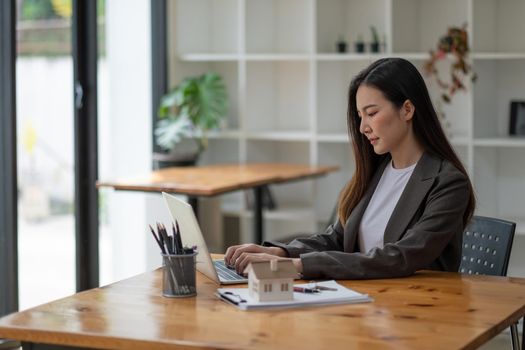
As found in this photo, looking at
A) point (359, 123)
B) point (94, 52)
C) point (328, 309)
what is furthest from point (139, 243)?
point (328, 309)

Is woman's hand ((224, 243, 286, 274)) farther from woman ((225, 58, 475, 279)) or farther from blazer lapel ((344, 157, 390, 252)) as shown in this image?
blazer lapel ((344, 157, 390, 252))

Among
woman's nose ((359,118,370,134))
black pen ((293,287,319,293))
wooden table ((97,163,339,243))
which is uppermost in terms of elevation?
woman's nose ((359,118,370,134))

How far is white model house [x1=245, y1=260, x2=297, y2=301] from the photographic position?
242 centimetres

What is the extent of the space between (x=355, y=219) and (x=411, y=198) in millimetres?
236

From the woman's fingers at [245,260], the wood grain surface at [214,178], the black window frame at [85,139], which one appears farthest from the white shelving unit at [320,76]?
the woman's fingers at [245,260]

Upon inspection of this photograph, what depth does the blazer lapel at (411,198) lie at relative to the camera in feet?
9.51

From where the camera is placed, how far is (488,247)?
3.14 m

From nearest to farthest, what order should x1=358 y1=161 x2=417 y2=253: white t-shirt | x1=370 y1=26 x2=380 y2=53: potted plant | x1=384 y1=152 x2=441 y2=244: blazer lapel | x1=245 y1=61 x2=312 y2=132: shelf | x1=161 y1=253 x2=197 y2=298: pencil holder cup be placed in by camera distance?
x1=161 y1=253 x2=197 y2=298: pencil holder cup, x1=384 y1=152 x2=441 y2=244: blazer lapel, x1=358 y1=161 x2=417 y2=253: white t-shirt, x1=370 y1=26 x2=380 y2=53: potted plant, x1=245 y1=61 x2=312 y2=132: shelf

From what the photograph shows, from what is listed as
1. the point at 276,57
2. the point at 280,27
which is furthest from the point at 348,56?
the point at 280,27

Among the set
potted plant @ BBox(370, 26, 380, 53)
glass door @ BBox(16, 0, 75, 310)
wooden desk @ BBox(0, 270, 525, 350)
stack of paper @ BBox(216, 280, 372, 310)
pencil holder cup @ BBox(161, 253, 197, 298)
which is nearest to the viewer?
wooden desk @ BBox(0, 270, 525, 350)

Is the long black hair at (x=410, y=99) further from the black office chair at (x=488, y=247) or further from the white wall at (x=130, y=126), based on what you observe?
the white wall at (x=130, y=126)

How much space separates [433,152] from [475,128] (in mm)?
2535

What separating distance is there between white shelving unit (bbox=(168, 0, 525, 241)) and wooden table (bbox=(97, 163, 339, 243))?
0.32 m

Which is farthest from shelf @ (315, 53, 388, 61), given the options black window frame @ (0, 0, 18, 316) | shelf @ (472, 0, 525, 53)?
black window frame @ (0, 0, 18, 316)
